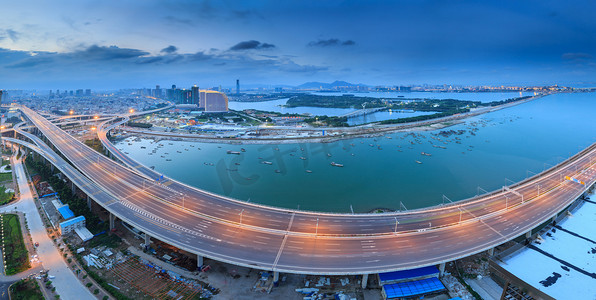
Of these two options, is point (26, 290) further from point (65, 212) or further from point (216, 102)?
point (216, 102)

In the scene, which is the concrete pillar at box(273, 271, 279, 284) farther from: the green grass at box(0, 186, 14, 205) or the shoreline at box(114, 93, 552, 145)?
the shoreline at box(114, 93, 552, 145)

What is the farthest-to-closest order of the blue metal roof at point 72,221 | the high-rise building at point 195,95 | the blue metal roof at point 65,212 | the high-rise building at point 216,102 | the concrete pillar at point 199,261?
the high-rise building at point 195,95 < the high-rise building at point 216,102 < the blue metal roof at point 65,212 < the blue metal roof at point 72,221 < the concrete pillar at point 199,261

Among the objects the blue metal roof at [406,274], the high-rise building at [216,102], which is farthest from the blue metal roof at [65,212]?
the high-rise building at [216,102]

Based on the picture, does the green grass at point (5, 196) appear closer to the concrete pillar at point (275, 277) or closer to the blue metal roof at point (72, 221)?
the blue metal roof at point (72, 221)

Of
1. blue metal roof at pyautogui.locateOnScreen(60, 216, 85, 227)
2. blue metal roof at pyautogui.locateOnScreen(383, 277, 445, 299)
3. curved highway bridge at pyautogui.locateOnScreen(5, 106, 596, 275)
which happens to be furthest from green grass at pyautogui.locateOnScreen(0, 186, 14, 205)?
blue metal roof at pyautogui.locateOnScreen(383, 277, 445, 299)

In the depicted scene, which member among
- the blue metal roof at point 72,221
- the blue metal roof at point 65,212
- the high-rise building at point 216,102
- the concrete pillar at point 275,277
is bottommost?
the concrete pillar at point 275,277

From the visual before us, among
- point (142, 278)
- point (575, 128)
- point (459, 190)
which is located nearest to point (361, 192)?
point (459, 190)
